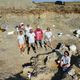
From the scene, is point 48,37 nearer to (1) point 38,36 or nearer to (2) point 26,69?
(1) point 38,36

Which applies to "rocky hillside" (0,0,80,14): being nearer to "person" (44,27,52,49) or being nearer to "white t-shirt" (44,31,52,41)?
"person" (44,27,52,49)

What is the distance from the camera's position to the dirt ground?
92.9ft

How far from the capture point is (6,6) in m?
39.3

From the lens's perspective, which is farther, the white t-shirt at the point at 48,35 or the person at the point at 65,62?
the white t-shirt at the point at 48,35

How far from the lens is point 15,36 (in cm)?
3350

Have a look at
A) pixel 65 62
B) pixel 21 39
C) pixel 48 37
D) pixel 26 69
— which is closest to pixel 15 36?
pixel 48 37

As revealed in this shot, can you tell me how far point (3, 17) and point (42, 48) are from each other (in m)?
8.50

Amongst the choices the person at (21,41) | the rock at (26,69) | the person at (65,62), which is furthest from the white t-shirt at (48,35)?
the person at (65,62)

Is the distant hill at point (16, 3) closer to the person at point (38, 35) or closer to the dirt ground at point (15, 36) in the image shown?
the dirt ground at point (15, 36)

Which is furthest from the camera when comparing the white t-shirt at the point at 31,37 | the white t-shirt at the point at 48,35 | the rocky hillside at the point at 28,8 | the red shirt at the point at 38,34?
the rocky hillside at the point at 28,8

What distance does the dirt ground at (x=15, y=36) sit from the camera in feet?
92.9

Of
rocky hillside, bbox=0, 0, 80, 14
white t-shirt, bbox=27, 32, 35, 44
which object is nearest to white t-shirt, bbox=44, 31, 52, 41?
white t-shirt, bbox=27, 32, 35, 44

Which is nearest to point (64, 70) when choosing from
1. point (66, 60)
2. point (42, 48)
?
A: point (66, 60)

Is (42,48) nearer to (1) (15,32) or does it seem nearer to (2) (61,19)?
(1) (15,32)
